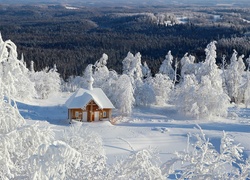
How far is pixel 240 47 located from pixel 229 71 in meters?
49.2

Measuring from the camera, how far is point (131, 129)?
33000 mm

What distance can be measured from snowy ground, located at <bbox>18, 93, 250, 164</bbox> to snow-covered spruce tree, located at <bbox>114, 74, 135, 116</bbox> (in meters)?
0.92

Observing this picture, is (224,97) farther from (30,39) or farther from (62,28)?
(62,28)

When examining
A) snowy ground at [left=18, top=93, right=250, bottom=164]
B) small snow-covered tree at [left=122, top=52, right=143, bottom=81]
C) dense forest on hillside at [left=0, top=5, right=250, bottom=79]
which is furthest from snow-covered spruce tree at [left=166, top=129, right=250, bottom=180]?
dense forest on hillside at [left=0, top=5, right=250, bottom=79]

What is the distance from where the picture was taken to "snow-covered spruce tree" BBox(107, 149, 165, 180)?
8.08m

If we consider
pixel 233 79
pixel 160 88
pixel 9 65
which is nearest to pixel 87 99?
pixel 160 88

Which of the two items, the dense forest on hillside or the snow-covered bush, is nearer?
the snow-covered bush

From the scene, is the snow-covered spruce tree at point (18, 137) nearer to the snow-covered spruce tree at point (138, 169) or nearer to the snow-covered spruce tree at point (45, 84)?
the snow-covered spruce tree at point (138, 169)

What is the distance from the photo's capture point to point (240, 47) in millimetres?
98500

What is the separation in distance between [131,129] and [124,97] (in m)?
4.67

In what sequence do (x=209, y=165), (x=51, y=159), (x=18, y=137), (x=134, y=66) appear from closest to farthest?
(x=51, y=159)
(x=18, y=137)
(x=209, y=165)
(x=134, y=66)

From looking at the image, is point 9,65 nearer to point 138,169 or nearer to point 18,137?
point 18,137

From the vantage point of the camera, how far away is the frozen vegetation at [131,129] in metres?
6.97

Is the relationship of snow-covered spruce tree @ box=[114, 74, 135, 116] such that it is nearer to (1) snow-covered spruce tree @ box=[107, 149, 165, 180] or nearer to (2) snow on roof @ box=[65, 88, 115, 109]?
(2) snow on roof @ box=[65, 88, 115, 109]
